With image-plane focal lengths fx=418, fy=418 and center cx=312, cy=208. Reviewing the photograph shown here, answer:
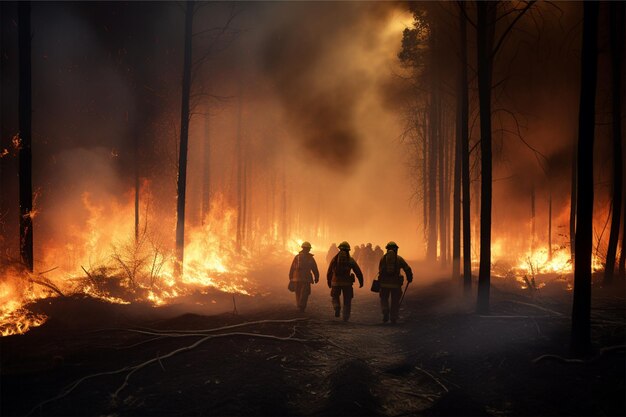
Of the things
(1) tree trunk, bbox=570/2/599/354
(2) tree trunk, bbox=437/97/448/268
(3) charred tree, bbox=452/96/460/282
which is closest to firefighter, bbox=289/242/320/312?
(3) charred tree, bbox=452/96/460/282

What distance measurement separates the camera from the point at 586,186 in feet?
21.4

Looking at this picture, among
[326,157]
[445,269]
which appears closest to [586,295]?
[445,269]

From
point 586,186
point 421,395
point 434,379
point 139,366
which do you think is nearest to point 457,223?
point 586,186

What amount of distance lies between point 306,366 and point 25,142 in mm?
9198

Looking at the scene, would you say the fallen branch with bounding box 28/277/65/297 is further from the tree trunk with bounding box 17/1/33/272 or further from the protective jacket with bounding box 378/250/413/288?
the protective jacket with bounding box 378/250/413/288

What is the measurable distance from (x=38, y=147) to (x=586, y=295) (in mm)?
23948

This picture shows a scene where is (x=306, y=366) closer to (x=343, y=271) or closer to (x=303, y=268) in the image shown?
(x=343, y=271)

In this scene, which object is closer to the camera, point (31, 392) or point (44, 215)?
point (31, 392)

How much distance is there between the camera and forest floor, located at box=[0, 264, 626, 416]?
5.44 metres

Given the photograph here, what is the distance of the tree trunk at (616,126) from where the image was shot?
14227mm

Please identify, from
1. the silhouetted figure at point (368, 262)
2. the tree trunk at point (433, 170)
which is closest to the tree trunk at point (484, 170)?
the silhouetted figure at point (368, 262)

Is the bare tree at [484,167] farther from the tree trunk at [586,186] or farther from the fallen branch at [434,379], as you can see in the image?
the fallen branch at [434,379]

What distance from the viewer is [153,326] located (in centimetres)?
931

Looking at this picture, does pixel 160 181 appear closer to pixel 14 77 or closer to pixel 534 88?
pixel 14 77
